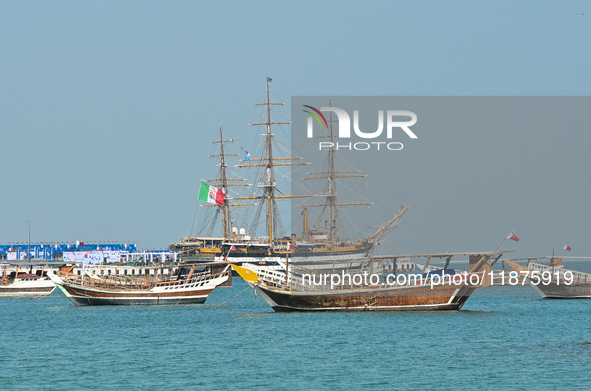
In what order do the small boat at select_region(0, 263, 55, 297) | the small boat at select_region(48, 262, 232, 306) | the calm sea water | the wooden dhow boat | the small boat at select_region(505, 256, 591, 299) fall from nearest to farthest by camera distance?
the calm sea water < the wooden dhow boat < the small boat at select_region(48, 262, 232, 306) < the small boat at select_region(505, 256, 591, 299) < the small boat at select_region(0, 263, 55, 297)

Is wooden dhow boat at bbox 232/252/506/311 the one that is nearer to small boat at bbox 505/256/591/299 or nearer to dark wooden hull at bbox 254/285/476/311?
dark wooden hull at bbox 254/285/476/311

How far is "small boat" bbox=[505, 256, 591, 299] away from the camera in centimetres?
8719

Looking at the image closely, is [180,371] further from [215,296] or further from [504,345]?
[215,296]

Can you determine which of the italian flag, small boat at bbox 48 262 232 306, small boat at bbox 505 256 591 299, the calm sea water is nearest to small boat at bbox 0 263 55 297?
small boat at bbox 48 262 232 306

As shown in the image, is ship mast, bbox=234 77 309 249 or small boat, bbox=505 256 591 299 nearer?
small boat, bbox=505 256 591 299

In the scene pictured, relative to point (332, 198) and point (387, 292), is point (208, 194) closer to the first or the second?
point (332, 198)

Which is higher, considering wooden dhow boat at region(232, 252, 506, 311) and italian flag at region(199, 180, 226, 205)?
italian flag at region(199, 180, 226, 205)

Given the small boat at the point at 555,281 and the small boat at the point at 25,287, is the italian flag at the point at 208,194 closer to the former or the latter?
the small boat at the point at 25,287

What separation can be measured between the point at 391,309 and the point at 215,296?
1737 inches

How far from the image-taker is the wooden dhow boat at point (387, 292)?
214 feet

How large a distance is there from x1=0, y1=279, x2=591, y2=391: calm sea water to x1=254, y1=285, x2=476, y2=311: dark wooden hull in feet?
2.77

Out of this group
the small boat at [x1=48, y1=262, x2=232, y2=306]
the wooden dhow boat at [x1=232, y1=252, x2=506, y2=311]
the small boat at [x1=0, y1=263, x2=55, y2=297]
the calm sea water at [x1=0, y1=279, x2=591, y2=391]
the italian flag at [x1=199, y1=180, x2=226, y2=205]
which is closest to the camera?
the calm sea water at [x1=0, y1=279, x2=591, y2=391]

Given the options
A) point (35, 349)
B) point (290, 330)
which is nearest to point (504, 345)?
point (290, 330)

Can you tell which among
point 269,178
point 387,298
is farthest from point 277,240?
point 387,298
